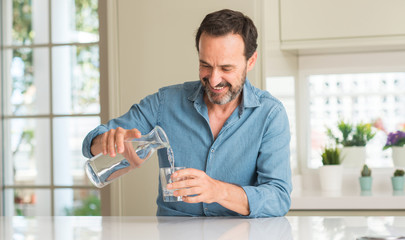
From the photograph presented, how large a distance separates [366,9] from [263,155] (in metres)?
1.45

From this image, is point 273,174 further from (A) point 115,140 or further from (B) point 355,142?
(B) point 355,142

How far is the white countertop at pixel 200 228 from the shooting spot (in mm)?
1420

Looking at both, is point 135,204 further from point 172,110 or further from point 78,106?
point 78,106

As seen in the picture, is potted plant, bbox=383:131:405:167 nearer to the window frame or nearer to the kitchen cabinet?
the window frame

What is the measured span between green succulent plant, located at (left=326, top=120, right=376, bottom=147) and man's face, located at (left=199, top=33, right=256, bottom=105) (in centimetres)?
168

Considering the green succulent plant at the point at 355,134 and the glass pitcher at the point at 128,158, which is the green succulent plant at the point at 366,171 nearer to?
the green succulent plant at the point at 355,134

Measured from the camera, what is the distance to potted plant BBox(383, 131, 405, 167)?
3.32 meters

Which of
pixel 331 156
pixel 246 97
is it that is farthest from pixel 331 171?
pixel 246 97

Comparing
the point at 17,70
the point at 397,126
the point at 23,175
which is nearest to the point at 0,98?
the point at 23,175

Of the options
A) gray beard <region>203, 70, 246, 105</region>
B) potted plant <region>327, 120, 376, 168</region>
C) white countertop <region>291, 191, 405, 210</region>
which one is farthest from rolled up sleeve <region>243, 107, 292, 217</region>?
potted plant <region>327, 120, 376, 168</region>

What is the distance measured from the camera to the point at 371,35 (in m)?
2.96

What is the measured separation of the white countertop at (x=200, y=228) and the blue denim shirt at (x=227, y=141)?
0.30 feet

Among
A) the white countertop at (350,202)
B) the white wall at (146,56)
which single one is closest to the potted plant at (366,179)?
the white countertop at (350,202)

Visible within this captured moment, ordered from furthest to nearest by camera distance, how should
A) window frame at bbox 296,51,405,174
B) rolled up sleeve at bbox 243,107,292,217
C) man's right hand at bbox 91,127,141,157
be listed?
window frame at bbox 296,51,405,174
rolled up sleeve at bbox 243,107,292,217
man's right hand at bbox 91,127,141,157
